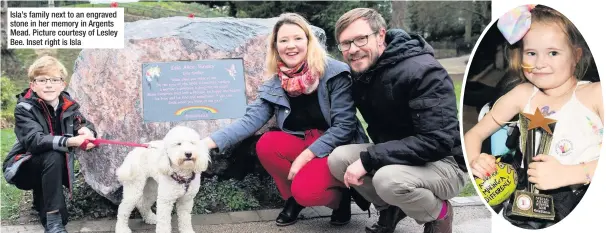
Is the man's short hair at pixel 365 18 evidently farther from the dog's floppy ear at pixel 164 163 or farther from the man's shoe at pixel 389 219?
the dog's floppy ear at pixel 164 163

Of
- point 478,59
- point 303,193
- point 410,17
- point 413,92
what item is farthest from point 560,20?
point 410,17

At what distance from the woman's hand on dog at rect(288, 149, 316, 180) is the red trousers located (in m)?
0.02

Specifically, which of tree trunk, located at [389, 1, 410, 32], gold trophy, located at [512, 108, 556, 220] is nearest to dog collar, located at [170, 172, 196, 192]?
gold trophy, located at [512, 108, 556, 220]

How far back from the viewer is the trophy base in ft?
12.2

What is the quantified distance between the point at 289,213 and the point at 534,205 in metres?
1.68

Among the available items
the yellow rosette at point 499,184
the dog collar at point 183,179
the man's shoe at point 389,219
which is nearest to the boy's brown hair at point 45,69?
the dog collar at point 183,179

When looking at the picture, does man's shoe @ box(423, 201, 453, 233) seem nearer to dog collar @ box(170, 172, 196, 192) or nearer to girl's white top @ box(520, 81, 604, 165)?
girl's white top @ box(520, 81, 604, 165)

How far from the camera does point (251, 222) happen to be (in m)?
4.46

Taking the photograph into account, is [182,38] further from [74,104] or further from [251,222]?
[251,222]

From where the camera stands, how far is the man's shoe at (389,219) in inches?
157

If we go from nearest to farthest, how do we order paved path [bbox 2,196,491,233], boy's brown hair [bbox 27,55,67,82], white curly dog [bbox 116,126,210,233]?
white curly dog [bbox 116,126,210,233]
boy's brown hair [bbox 27,55,67,82]
paved path [bbox 2,196,491,233]

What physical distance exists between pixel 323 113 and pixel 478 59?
1.09m

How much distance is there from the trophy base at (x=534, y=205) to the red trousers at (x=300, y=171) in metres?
1.13

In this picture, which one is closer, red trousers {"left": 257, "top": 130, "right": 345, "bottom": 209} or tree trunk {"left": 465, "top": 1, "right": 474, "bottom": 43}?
red trousers {"left": 257, "top": 130, "right": 345, "bottom": 209}
